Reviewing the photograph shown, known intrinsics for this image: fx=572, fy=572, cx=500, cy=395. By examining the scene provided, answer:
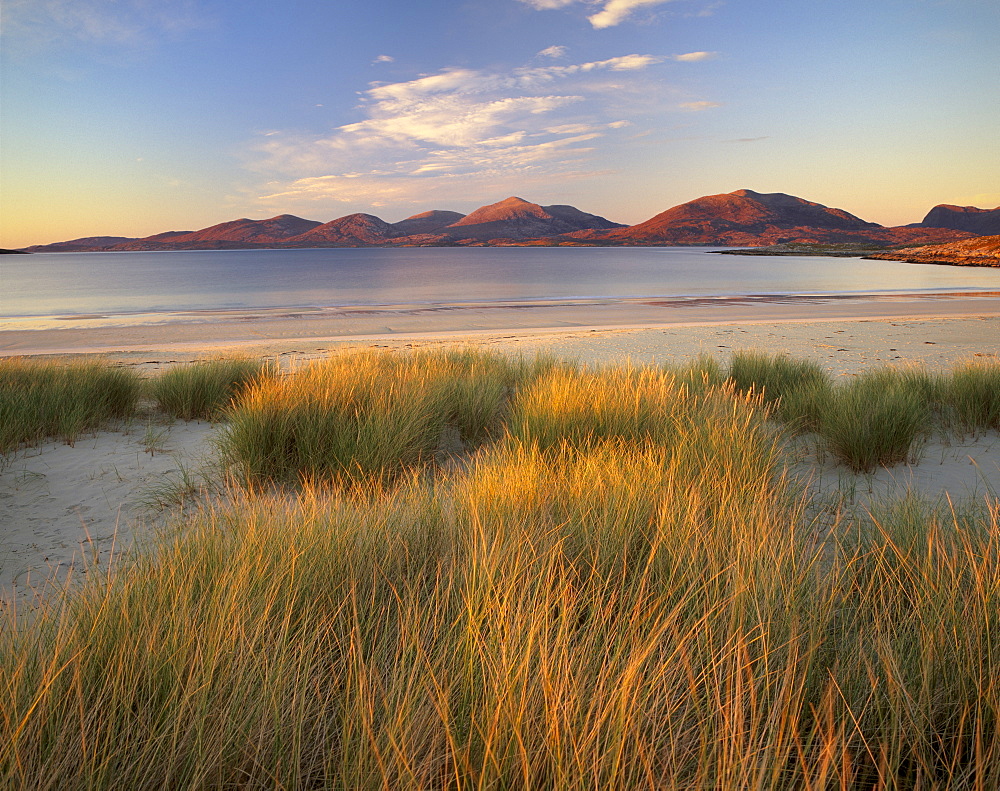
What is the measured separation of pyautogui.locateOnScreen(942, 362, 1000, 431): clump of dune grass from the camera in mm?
4887

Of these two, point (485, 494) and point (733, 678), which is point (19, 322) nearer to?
point (485, 494)

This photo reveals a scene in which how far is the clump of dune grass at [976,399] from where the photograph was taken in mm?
4887

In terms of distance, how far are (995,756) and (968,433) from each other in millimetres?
4569

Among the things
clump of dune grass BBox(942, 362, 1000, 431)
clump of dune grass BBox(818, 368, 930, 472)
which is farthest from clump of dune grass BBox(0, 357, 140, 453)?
clump of dune grass BBox(942, 362, 1000, 431)

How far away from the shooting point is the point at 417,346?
1136 centimetres

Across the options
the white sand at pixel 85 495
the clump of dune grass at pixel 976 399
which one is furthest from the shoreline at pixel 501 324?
the clump of dune grass at pixel 976 399

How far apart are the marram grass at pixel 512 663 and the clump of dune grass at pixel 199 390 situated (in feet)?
12.1

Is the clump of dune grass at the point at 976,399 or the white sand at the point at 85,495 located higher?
the clump of dune grass at the point at 976,399

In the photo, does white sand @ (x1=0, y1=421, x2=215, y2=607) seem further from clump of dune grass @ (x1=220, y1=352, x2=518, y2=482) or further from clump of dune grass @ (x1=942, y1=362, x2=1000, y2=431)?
clump of dune grass @ (x1=942, y1=362, x2=1000, y2=431)

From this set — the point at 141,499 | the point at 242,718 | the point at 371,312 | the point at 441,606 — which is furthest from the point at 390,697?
the point at 371,312

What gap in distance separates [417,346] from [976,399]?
28.4 ft

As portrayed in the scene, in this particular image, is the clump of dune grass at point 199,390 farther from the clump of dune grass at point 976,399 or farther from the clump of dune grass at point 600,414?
the clump of dune grass at point 976,399

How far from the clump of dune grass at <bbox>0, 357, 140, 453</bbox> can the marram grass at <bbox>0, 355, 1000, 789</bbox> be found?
345 cm

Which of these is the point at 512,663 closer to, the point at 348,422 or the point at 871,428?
the point at 348,422
